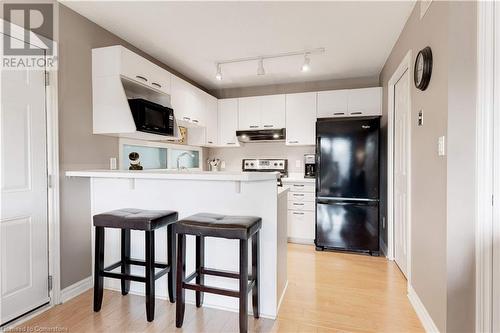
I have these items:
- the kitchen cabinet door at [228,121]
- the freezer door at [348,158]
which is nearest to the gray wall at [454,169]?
the freezer door at [348,158]

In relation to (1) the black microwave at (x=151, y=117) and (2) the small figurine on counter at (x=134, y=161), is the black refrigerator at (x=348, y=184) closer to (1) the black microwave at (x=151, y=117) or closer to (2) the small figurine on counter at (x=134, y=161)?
(1) the black microwave at (x=151, y=117)

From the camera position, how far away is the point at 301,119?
13.0 feet

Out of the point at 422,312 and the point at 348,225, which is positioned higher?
the point at 348,225

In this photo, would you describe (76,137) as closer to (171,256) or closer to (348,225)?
(171,256)

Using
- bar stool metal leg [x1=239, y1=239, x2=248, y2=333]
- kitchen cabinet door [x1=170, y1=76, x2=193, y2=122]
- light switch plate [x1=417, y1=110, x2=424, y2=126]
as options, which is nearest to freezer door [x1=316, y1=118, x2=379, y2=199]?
light switch plate [x1=417, y1=110, x2=424, y2=126]

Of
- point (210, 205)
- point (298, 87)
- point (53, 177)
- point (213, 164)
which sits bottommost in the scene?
point (210, 205)

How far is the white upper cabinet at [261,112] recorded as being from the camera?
4.06 meters

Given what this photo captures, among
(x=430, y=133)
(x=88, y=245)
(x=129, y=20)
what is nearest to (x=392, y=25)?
(x=430, y=133)

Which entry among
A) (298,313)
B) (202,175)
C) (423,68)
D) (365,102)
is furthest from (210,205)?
(365,102)

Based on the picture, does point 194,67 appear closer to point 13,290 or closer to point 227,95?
point 227,95

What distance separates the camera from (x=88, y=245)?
237 centimetres

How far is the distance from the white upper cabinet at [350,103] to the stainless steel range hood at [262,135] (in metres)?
0.63

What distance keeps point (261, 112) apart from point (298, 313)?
9.58ft

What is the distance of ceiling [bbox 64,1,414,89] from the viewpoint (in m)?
2.17
